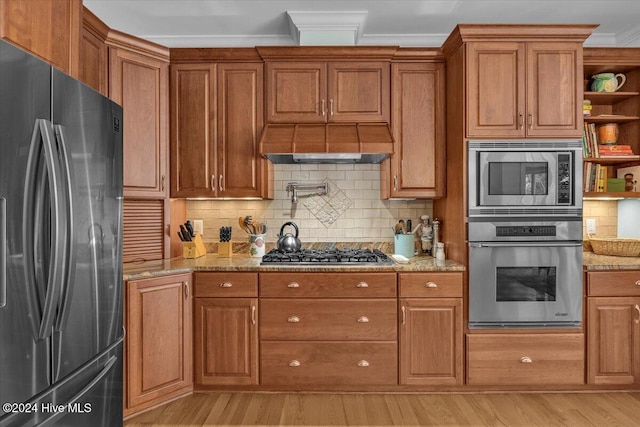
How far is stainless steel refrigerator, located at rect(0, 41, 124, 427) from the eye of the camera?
4.26 ft

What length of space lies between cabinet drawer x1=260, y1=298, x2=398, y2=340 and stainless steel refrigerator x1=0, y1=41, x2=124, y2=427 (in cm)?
122

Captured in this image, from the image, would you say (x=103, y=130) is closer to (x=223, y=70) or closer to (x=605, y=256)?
(x=223, y=70)

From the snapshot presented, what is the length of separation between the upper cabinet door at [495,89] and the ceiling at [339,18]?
523mm

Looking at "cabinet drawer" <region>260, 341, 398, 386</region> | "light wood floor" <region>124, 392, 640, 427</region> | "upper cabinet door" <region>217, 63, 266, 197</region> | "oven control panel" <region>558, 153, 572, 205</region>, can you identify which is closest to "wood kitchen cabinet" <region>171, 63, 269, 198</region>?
"upper cabinet door" <region>217, 63, 266, 197</region>

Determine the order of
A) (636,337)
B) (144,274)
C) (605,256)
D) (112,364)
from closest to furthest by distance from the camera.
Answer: (112,364) < (144,274) < (636,337) < (605,256)

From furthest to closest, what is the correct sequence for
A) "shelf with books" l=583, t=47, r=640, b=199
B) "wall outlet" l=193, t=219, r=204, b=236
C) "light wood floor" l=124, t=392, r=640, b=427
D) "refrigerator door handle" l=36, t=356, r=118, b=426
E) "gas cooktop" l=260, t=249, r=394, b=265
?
"wall outlet" l=193, t=219, r=204, b=236 → "shelf with books" l=583, t=47, r=640, b=199 → "gas cooktop" l=260, t=249, r=394, b=265 → "light wood floor" l=124, t=392, r=640, b=427 → "refrigerator door handle" l=36, t=356, r=118, b=426

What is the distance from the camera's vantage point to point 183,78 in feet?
10.6

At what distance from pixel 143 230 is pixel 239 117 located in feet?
3.70

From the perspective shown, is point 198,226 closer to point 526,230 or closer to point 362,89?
point 362,89

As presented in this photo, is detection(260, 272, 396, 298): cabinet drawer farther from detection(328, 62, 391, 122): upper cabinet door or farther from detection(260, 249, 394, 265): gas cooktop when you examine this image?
detection(328, 62, 391, 122): upper cabinet door

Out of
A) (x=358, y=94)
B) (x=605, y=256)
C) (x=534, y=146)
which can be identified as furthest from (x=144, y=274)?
(x=605, y=256)

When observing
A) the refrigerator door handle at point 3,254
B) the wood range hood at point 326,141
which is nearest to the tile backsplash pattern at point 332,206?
the wood range hood at point 326,141

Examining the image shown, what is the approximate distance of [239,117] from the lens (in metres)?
3.23

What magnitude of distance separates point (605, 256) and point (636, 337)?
24.6 inches
